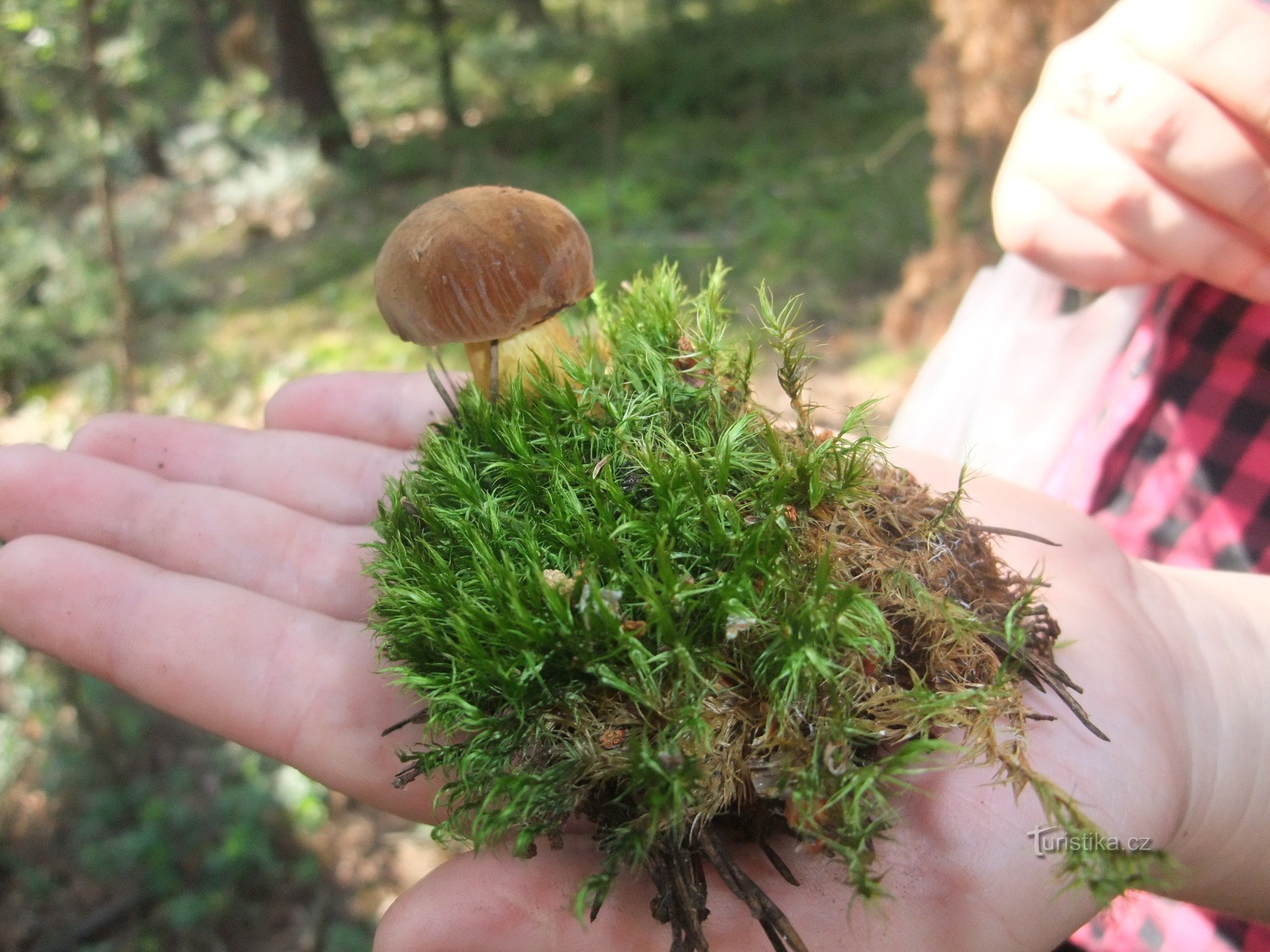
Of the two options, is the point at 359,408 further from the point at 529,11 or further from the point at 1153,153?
the point at 529,11

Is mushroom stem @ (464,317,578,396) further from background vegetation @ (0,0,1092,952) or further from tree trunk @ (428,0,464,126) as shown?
tree trunk @ (428,0,464,126)

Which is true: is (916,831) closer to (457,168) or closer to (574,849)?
(574,849)

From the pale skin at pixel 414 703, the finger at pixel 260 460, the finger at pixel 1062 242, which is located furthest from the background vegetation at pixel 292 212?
the finger at pixel 1062 242

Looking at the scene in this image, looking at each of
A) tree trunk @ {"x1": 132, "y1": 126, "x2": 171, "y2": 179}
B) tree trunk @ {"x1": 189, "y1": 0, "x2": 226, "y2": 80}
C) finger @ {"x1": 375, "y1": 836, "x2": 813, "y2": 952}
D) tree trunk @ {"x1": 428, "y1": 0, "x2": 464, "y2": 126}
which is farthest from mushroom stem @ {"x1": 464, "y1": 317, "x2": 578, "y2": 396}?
tree trunk @ {"x1": 189, "y1": 0, "x2": 226, "y2": 80}

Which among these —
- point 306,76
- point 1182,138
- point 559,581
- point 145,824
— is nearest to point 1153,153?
point 1182,138

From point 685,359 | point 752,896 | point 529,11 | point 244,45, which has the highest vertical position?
point 685,359

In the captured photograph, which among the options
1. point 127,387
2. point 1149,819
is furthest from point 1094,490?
point 127,387

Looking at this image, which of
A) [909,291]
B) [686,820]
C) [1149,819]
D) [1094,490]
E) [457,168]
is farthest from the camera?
[457,168]
